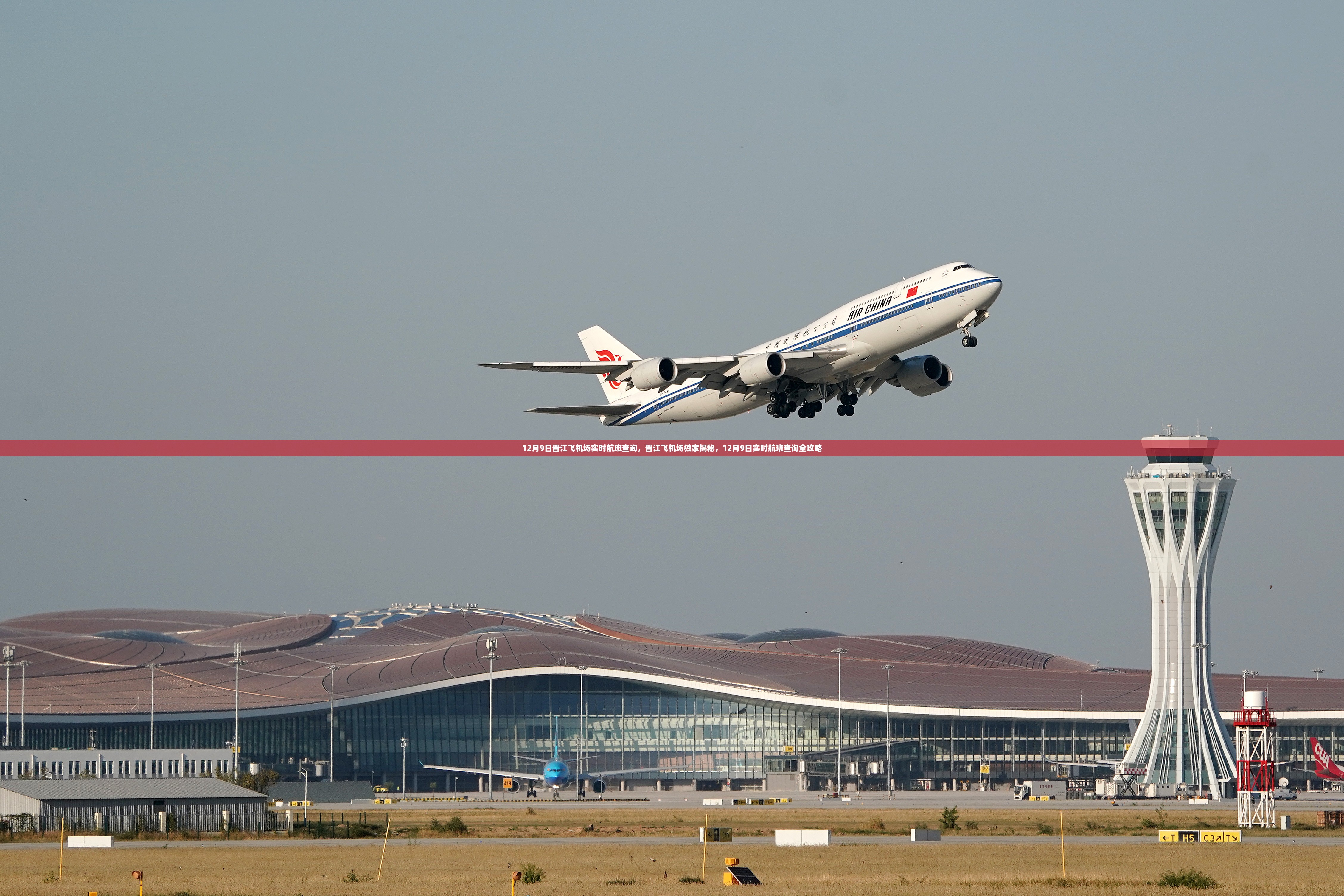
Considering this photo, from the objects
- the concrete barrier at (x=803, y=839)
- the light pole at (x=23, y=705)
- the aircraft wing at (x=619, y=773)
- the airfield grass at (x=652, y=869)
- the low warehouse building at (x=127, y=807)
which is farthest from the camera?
the aircraft wing at (x=619, y=773)

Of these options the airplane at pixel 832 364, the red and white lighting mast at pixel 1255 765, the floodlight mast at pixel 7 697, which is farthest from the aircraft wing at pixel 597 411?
the floodlight mast at pixel 7 697

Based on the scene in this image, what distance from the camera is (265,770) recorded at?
495 feet

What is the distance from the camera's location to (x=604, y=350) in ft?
342

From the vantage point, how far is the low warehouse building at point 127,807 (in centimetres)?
9156

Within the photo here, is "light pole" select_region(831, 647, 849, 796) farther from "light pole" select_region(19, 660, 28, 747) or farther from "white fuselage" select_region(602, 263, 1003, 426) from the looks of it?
"white fuselage" select_region(602, 263, 1003, 426)

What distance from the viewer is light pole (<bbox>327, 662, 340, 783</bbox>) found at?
186625 mm

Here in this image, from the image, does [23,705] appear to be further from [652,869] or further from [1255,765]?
[652,869]

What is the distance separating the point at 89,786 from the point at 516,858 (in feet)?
105

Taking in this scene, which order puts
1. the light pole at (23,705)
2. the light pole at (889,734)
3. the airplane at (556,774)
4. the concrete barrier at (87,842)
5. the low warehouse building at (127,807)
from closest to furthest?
the concrete barrier at (87,842)
the low warehouse building at (127,807)
the airplane at (556,774)
the light pole at (23,705)
the light pole at (889,734)

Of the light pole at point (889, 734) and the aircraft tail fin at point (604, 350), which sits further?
the light pole at point (889, 734)

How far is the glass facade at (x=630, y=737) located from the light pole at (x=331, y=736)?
1.90 ft

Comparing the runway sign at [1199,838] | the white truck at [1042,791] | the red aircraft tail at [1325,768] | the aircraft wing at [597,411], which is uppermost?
the aircraft wing at [597,411]

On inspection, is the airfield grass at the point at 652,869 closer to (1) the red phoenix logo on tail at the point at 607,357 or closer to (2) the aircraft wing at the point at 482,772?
(1) the red phoenix logo on tail at the point at 607,357

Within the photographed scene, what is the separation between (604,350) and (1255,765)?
47123 mm
